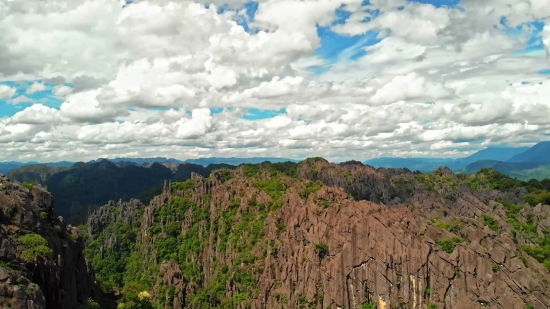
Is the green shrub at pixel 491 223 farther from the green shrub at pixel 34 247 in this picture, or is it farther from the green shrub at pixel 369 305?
the green shrub at pixel 34 247

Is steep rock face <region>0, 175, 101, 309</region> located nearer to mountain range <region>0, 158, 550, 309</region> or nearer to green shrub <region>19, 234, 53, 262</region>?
green shrub <region>19, 234, 53, 262</region>

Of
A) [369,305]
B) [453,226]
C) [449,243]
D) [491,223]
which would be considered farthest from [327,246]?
[491,223]

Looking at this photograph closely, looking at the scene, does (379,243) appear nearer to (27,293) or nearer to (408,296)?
(408,296)

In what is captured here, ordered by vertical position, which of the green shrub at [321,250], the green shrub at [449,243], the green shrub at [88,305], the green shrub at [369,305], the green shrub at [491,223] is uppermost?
the green shrub at [449,243]

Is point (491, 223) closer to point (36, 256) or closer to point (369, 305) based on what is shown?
point (369, 305)

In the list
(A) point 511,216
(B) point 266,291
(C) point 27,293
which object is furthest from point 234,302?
(A) point 511,216

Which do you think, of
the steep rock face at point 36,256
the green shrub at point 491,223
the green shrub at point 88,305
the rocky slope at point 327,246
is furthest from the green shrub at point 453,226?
the steep rock face at point 36,256
